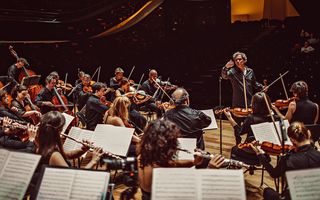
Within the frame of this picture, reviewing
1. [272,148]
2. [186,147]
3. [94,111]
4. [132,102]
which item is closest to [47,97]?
[94,111]

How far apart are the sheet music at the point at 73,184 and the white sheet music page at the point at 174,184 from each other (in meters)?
0.37

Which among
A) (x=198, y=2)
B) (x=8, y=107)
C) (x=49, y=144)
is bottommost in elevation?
(x=49, y=144)

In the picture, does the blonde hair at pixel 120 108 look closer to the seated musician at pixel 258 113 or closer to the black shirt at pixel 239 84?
the seated musician at pixel 258 113

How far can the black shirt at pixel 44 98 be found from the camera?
546 centimetres

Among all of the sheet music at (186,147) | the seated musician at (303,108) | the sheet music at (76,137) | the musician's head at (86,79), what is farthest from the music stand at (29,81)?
the seated musician at (303,108)

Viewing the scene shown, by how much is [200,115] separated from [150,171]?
5.26 ft

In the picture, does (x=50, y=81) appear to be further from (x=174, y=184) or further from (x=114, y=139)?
(x=174, y=184)

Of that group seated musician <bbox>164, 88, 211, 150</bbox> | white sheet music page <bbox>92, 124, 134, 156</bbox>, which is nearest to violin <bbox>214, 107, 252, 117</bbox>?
seated musician <bbox>164, 88, 211, 150</bbox>

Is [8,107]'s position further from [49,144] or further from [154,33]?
[154,33]

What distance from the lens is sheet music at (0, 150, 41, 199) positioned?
7.39 ft

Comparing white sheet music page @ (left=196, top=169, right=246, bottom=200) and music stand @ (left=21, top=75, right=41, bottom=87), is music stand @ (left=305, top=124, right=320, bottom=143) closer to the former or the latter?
white sheet music page @ (left=196, top=169, right=246, bottom=200)

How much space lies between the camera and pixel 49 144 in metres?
2.72

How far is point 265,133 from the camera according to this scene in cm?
352

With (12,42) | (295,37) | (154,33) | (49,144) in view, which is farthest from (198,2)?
(49,144)
